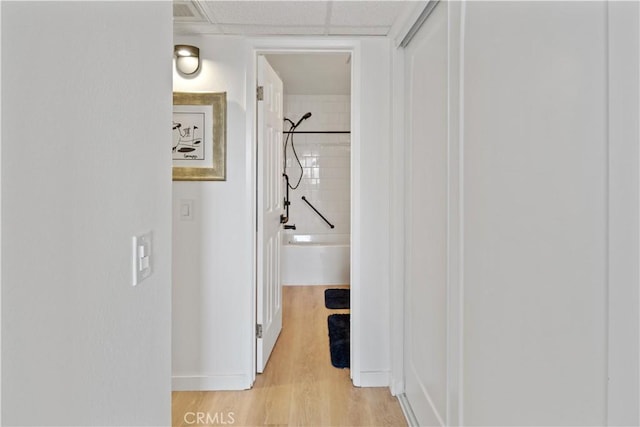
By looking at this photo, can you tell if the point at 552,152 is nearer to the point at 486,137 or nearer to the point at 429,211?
the point at 486,137

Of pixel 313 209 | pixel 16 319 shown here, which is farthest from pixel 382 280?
pixel 313 209

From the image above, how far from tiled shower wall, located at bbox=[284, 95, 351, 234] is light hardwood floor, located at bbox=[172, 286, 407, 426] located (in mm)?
2919

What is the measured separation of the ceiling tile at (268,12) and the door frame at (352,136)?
8.9 inches

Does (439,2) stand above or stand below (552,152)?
above

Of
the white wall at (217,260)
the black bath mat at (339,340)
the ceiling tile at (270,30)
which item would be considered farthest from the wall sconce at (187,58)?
the black bath mat at (339,340)

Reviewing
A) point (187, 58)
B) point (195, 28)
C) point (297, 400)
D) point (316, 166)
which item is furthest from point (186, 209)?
point (316, 166)

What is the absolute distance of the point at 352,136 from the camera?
269 cm

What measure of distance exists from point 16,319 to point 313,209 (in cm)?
546

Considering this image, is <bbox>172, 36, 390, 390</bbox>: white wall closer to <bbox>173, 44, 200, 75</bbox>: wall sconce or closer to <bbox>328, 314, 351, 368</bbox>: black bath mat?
<bbox>173, 44, 200, 75</bbox>: wall sconce

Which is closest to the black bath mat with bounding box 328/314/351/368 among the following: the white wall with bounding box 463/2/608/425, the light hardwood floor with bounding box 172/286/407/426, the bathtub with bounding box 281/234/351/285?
the light hardwood floor with bounding box 172/286/407/426

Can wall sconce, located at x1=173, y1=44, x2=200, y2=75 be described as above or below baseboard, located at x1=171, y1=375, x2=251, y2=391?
above

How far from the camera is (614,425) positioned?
809 mm

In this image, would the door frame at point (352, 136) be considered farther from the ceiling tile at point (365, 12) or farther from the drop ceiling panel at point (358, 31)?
the ceiling tile at point (365, 12)

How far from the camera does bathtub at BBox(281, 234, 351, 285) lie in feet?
17.0
